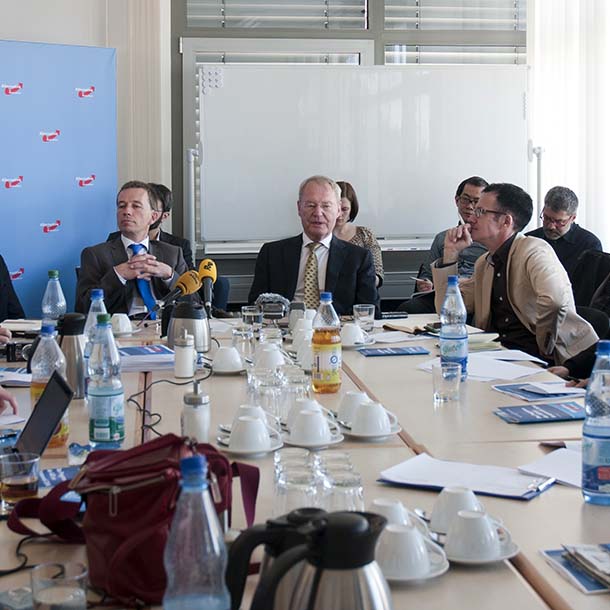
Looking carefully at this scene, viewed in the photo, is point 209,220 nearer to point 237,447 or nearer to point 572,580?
point 237,447

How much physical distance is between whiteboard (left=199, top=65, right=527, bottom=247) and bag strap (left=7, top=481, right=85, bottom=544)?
481 centimetres

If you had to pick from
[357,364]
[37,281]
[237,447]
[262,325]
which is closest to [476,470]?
[237,447]

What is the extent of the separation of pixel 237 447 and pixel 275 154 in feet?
14.8

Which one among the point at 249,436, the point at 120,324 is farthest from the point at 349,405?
the point at 120,324

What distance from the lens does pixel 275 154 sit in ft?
20.2

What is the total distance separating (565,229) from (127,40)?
3032 mm

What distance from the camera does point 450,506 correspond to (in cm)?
137

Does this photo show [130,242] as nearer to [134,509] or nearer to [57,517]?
[57,517]

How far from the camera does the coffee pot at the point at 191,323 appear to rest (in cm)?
319

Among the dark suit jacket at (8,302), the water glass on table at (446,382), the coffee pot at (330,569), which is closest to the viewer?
the coffee pot at (330,569)

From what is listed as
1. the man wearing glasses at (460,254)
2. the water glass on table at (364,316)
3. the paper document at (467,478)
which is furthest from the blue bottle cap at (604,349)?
the man wearing glasses at (460,254)

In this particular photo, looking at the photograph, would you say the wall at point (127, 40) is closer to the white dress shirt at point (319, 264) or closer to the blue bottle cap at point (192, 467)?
the white dress shirt at point (319, 264)

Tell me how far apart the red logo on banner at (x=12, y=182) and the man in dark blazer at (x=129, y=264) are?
132 cm

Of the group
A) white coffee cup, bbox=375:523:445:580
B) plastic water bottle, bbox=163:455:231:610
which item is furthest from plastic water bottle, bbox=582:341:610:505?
plastic water bottle, bbox=163:455:231:610
